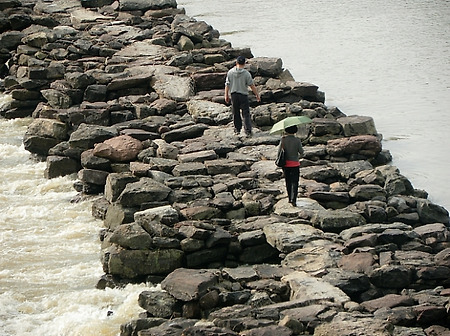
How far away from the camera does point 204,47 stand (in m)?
28.4

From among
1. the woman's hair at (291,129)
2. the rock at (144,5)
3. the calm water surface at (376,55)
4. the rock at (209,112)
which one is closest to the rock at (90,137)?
the rock at (209,112)

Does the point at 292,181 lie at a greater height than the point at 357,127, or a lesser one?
greater

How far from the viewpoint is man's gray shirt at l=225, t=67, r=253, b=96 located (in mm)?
20125

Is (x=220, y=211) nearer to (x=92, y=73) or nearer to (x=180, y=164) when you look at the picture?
(x=180, y=164)

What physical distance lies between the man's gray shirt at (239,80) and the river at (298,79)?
4.70 meters

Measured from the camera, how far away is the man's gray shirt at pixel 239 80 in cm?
2012

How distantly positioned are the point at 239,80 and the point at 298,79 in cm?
1083

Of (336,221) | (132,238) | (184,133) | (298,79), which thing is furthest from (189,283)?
(298,79)

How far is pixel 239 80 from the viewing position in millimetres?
20141

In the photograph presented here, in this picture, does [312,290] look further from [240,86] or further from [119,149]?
[119,149]

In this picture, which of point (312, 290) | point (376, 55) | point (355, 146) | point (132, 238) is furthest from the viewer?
point (376, 55)

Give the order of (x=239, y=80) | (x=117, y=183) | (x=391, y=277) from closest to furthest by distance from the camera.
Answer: (x=391, y=277) < (x=117, y=183) < (x=239, y=80)

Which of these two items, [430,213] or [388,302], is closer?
[388,302]

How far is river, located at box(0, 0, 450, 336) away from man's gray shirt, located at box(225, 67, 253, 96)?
4.70 metres
